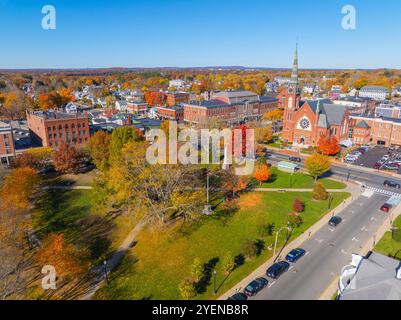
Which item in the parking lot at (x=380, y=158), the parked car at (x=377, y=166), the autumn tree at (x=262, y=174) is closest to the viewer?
the autumn tree at (x=262, y=174)

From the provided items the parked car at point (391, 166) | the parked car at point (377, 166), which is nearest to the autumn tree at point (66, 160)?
the parked car at point (377, 166)

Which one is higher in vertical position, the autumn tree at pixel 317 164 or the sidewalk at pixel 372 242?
the autumn tree at pixel 317 164

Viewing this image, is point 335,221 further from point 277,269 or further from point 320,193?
point 277,269

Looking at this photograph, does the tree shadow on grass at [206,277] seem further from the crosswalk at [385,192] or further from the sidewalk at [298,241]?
the crosswalk at [385,192]

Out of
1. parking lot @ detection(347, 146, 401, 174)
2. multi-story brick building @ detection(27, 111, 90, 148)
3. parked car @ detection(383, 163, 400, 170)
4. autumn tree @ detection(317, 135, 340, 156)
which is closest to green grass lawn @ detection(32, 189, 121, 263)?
multi-story brick building @ detection(27, 111, 90, 148)

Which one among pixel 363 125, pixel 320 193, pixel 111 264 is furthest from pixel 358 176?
pixel 111 264
